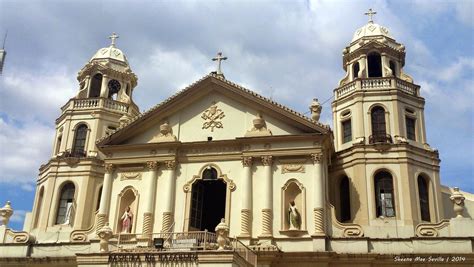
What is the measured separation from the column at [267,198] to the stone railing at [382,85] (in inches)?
320

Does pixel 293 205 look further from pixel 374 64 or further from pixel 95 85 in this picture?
pixel 95 85

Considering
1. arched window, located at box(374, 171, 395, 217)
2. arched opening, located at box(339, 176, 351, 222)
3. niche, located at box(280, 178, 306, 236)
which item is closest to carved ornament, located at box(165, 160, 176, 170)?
niche, located at box(280, 178, 306, 236)

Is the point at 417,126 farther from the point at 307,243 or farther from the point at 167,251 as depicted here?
the point at 167,251

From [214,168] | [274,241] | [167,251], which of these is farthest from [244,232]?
[167,251]

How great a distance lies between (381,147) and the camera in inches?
1137

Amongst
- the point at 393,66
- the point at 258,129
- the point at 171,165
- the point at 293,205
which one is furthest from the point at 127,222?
the point at 393,66

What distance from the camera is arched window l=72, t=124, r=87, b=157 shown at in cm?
3344

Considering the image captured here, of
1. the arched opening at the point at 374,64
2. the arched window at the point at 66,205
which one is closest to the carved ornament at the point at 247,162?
the arched opening at the point at 374,64

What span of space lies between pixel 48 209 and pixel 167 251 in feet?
47.4

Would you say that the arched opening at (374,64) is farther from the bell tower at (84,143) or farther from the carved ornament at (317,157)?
the bell tower at (84,143)

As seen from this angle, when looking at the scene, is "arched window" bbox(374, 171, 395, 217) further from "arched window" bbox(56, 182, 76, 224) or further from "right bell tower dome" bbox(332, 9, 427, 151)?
"arched window" bbox(56, 182, 76, 224)

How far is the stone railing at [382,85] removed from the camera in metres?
30.7

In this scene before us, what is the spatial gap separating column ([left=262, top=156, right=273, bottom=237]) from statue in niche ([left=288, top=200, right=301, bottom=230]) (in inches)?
35.6

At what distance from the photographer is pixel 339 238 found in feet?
82.1
